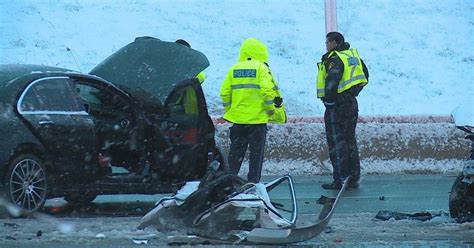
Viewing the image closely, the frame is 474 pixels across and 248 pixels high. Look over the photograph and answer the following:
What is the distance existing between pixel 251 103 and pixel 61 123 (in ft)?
9.69

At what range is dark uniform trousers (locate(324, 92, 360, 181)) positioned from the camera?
39.3 feet

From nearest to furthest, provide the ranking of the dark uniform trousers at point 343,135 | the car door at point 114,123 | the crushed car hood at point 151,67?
1. the car door at point 114,123
2. the crushed car hood at point 151,67
3. the dark uniform trousers at point 343,135

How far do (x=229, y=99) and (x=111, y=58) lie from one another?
5.54 ft

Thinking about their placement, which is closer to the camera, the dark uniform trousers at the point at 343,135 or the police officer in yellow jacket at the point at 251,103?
the police officer in yellow jacket at the point at 251,103

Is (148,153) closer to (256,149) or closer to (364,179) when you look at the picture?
(256,149)

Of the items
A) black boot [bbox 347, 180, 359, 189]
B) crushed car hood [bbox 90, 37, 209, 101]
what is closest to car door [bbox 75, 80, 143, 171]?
crushed car hood [bbox 90, 37, 209, 101]

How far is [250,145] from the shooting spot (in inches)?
451

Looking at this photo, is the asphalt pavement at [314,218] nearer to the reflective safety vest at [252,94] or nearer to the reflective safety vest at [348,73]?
the reflective safety vest at [252,94]

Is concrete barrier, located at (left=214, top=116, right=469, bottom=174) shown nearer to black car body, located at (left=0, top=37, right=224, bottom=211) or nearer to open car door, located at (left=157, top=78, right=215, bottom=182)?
black car body, located at (left=0, top=37, right=224, bottom=211)

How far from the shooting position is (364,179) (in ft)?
45.0

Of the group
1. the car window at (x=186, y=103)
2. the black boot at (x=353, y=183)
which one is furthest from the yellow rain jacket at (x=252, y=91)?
the black boot at (x=353, y=183)

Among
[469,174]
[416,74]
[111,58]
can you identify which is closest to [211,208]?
[469,174]

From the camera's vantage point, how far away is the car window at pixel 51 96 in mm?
8758

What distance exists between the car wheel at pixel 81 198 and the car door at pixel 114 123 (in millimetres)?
434
